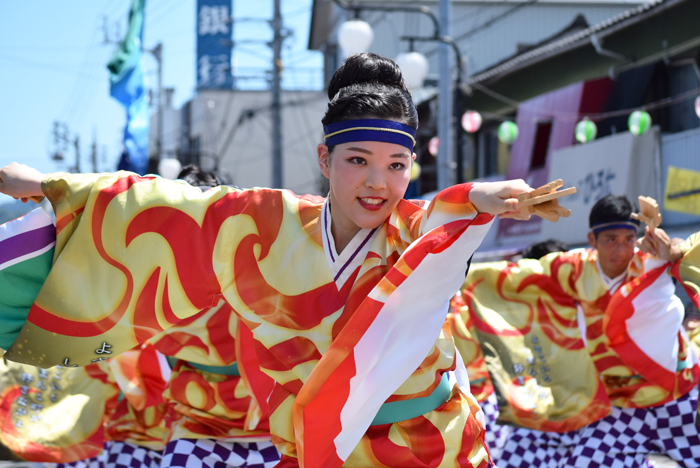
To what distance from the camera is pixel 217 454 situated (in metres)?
3.06

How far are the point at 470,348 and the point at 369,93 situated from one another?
271 centimetres

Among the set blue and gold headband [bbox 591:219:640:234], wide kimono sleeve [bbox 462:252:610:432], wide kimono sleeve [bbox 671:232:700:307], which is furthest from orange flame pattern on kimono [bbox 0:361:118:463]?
wide kimono sleeve [bbox 671:232:700:307]

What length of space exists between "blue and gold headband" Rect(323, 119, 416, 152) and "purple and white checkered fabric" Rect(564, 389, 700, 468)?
2432 mm

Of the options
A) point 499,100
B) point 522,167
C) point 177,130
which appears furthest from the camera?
point 177,130

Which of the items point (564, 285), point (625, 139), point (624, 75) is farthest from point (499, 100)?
point (564, 285)

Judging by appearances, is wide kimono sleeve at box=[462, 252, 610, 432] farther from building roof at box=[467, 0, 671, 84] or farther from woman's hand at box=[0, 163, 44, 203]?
building roof at box=[467, 0, 671, 84]

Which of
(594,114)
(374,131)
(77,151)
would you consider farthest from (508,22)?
(77,151)

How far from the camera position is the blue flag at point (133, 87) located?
9.24 m

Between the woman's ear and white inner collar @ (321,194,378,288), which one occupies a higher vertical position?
the woman's ear

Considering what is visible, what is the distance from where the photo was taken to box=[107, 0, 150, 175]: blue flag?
364 inches

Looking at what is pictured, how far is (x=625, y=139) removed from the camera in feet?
30.9

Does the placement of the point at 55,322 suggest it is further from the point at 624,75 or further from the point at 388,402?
the point at 624,75

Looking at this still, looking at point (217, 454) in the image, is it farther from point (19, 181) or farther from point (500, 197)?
point (500, 197)

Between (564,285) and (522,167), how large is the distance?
8.31 m
